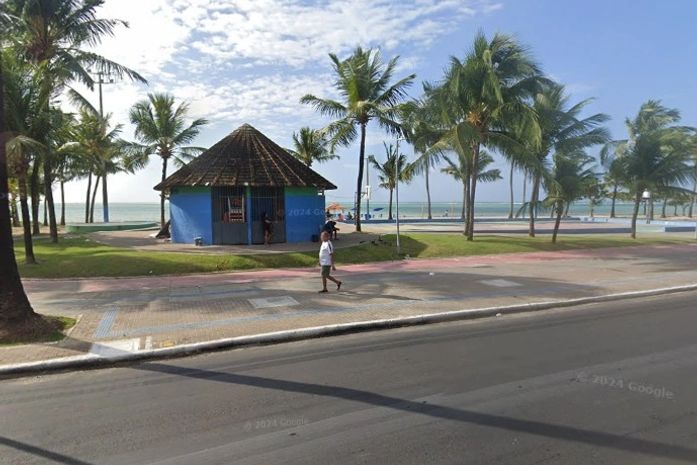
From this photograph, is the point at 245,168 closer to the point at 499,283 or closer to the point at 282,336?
the point at 499,283

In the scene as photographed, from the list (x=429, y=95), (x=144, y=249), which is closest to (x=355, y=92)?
(x=429, y=95)

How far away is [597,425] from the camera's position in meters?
4.49

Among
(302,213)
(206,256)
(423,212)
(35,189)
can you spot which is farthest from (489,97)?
(423,212)

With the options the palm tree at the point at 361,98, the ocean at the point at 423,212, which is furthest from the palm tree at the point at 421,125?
the ocean at the point at 423,212

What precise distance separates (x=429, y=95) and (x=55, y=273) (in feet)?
54.2

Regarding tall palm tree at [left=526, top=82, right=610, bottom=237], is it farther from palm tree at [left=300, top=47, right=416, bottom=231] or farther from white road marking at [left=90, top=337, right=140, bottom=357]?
white road marking at [left=90, top=337, right=140, bottom=357]

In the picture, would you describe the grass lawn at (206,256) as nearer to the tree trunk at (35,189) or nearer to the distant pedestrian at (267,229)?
the tree trunk at (35,189)

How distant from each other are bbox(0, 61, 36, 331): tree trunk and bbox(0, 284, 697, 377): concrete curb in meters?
1.78

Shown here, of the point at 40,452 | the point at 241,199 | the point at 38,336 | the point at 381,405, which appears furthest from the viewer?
the point at 241,199

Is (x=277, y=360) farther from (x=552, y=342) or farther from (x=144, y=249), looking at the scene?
(x=144, y=249)

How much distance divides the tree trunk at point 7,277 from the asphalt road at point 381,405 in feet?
7.06

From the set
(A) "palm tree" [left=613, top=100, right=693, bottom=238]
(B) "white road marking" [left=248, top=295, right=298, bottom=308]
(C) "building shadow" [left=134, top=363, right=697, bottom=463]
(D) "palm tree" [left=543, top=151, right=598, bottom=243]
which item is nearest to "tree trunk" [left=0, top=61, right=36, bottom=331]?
(C) "building shadow" [left=134, top=363, right=697, bottom=463]

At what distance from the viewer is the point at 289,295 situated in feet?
37.4

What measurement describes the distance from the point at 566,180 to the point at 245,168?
1444 centimetres
